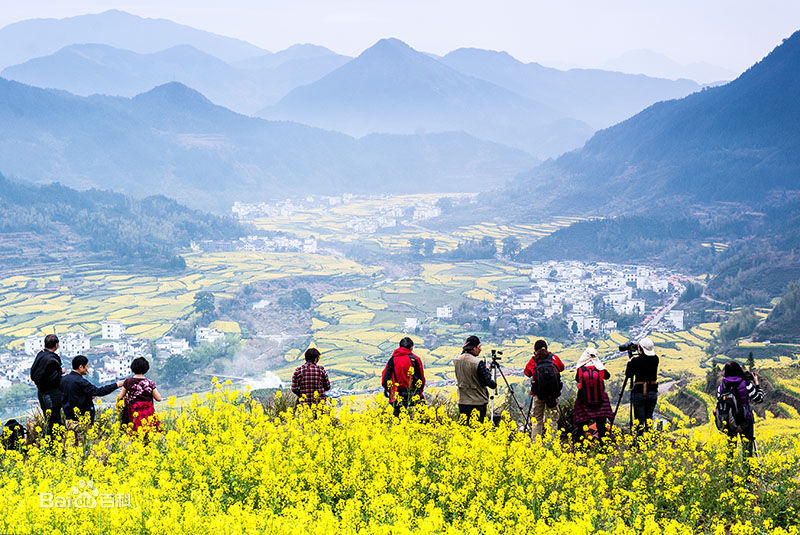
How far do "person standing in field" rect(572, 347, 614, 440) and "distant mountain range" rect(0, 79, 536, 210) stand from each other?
129 metres

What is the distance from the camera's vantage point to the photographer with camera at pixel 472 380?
8.41 metres

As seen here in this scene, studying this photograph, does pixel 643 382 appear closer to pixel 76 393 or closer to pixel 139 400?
pixel 139 400

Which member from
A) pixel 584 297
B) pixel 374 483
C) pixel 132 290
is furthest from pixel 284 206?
pixel 374 483

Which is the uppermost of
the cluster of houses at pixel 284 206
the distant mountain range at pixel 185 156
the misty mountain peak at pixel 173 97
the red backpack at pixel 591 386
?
the misty mountain peak at pixel 173 97

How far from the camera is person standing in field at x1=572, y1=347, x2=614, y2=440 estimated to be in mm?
8195

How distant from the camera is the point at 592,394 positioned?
834 centimetres

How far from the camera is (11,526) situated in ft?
16.0

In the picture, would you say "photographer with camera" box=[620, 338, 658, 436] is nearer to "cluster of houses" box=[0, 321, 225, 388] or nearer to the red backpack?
the red backpack

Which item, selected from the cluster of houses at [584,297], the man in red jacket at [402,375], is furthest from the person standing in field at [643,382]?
the cluster of houses at [584,297]

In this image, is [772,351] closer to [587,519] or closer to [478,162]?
[587,519]

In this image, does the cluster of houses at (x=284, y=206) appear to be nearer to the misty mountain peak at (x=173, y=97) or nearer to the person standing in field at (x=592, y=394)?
the misty mountain peak at (x=173, y=97)

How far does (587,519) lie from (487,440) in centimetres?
170

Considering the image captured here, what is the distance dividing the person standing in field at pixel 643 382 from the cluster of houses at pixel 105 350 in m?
29.7

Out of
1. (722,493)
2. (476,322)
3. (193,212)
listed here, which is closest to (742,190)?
(476,322)
